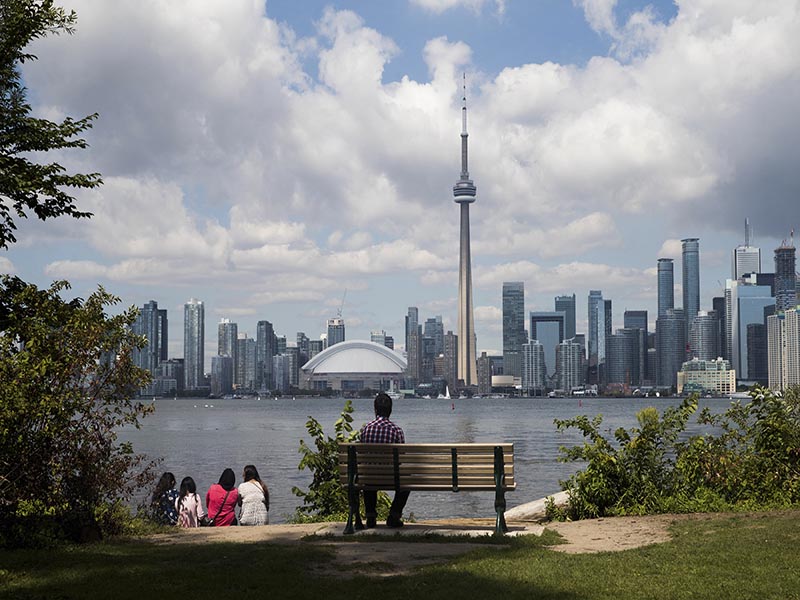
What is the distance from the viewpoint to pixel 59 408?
8.75 m

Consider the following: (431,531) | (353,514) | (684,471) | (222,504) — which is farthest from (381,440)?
(684,471)

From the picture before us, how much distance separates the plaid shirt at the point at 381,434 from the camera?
34.4 ft

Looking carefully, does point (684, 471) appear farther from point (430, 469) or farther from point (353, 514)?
point (353, 514)

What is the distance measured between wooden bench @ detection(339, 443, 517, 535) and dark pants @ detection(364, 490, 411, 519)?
0.25 m

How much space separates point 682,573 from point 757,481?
4730mm

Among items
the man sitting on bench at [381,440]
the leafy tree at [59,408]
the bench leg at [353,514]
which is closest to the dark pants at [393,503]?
the man sitting on bench at [381,440]

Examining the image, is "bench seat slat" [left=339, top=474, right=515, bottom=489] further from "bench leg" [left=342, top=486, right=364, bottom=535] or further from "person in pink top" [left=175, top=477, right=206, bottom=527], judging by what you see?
"person in pink top" [left=175, top=477, right=206, bottom=527]

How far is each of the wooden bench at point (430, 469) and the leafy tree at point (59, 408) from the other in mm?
2434

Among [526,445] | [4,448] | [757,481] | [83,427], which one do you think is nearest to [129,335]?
[83,427]

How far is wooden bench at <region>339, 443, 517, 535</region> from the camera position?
9953mm

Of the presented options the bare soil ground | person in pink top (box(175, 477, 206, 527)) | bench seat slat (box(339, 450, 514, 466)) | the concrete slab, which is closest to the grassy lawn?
the bare soil ground

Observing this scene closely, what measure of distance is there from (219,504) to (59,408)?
483 cm

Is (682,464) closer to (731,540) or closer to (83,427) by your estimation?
(731,540)

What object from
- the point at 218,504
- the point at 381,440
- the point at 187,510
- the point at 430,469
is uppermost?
the point at 381,440
